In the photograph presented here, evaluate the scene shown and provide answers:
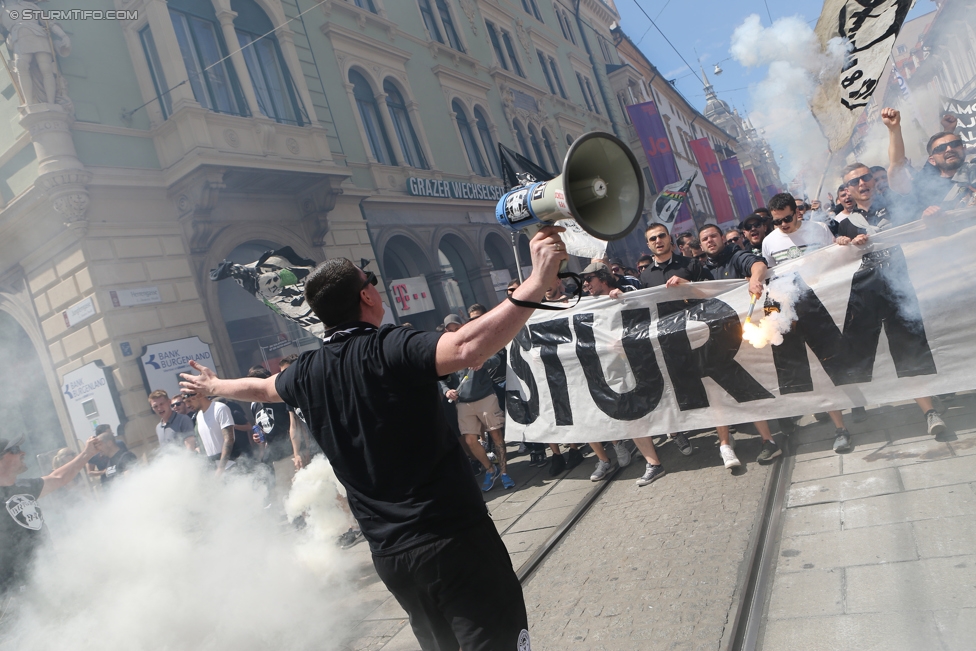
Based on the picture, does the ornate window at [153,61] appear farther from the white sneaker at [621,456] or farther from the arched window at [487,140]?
Result: the arched window at [487,140]

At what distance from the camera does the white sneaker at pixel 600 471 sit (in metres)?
5.99

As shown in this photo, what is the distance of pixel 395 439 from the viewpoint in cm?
204

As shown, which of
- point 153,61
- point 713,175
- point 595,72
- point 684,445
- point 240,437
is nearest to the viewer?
point 684,445

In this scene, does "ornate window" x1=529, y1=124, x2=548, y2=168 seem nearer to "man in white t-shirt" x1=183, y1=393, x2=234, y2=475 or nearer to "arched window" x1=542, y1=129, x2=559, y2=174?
"arched window" x1=542, y1=129, x2=559, y2=174

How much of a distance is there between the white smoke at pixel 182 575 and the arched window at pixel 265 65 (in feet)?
29.4

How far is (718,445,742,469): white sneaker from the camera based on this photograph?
5.06 m

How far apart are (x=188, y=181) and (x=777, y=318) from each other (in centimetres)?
890

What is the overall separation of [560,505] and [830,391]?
227cm

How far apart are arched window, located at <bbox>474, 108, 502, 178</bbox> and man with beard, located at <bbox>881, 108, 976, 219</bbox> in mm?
15848

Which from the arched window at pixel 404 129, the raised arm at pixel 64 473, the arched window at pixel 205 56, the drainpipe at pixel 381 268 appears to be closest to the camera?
the raised arm at pixel 64 473

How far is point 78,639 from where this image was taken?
401 cm

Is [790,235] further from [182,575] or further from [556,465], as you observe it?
[182,575]

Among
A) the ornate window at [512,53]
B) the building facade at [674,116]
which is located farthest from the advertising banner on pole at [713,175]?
the ornate window at [512,53]

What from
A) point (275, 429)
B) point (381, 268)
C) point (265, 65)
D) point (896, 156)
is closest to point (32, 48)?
point (265, 65)
